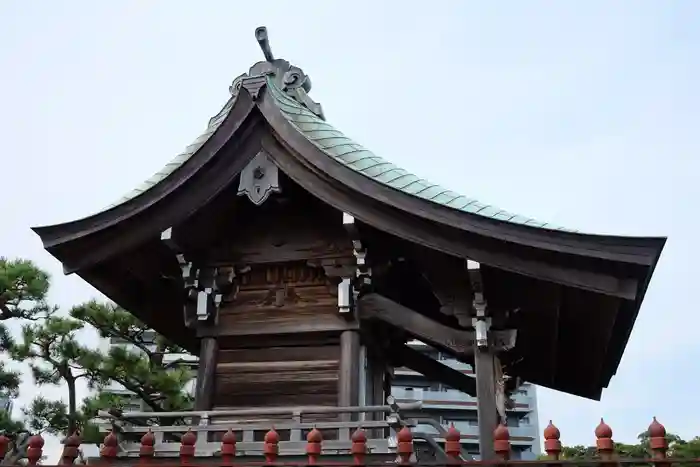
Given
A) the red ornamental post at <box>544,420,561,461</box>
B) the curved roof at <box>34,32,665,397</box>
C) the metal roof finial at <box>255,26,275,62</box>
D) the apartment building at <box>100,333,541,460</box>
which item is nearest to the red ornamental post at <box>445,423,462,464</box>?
the red ornamental post at <box>544,420,561,461</box>

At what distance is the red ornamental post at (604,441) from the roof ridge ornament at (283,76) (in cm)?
502

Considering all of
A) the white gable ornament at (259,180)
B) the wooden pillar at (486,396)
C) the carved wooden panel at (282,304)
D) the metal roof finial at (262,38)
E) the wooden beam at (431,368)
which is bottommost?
the wooden pillar at (486,396)

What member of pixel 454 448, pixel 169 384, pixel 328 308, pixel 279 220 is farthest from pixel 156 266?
pixel 169 384

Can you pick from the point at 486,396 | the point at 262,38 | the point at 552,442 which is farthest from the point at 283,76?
the point at 552,442

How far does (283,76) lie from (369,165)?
6.93 ft

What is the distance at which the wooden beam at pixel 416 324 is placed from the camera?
251 inches

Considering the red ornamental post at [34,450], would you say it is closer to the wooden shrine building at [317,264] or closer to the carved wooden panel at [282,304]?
the wooden shrine building at [317,264]

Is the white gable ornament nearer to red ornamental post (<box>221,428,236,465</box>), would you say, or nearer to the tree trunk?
red ornamental post (<box>221,428,236,465</box>)

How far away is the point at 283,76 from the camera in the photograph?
8031 millimetres

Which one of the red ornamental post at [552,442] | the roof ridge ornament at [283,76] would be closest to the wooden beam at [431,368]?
the roof ridge ornament at [283,76]

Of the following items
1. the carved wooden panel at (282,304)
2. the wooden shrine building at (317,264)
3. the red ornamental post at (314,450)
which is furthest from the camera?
the carved wooden panel at (282,304)

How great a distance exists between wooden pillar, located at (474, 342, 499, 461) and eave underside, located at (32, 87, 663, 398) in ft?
2.19

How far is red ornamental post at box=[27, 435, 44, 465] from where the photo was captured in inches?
201

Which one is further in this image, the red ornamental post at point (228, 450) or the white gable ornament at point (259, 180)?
the white gable ornament at point (259, 180)
